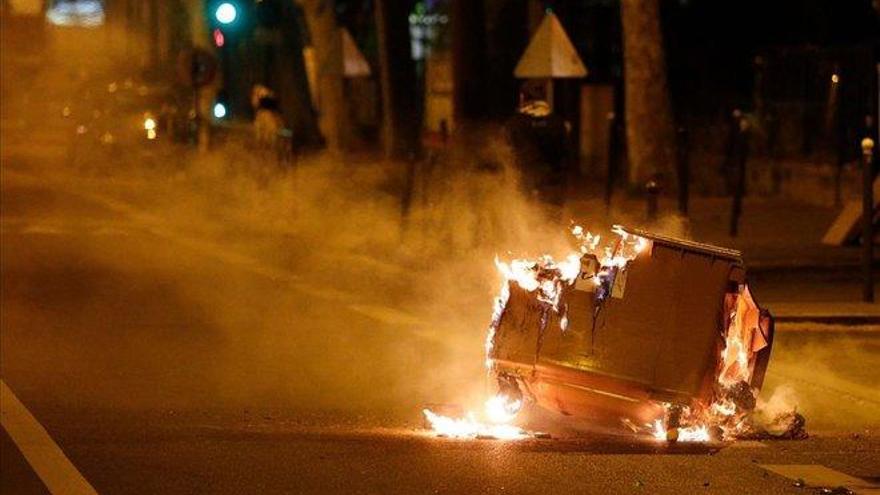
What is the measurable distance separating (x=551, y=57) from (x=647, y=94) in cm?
492

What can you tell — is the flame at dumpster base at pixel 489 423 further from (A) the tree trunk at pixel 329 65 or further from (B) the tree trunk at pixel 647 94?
(A) the tree trunk at pixel 329 65

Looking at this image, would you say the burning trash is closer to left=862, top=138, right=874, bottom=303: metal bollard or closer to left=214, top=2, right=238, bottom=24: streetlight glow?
left=862, top=138, right=874, bottom=303: metal bollard

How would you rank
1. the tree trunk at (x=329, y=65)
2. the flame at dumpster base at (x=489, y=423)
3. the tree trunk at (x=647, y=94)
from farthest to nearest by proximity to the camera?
the tree trunk at (x=329, y=65) → the tree trunk at (x=647, y=94) → the flame at dumpster base at (x=489, y=423)

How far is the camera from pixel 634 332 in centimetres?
944

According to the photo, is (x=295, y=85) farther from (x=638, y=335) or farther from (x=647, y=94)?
(x=638, y=335)

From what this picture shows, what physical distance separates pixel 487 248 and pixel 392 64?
15327mm

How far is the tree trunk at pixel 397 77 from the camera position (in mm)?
32938

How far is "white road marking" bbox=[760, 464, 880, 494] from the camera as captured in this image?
8.55 meters

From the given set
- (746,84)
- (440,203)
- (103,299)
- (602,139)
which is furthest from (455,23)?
(103,299)

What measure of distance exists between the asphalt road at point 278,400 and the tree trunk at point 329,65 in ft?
52.7

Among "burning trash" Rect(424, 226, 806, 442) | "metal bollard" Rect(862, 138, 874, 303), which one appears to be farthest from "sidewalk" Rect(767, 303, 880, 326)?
"burning trash" Rect(424, 226, 806, 442)

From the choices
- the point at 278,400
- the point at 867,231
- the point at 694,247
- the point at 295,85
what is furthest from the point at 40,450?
the point at 295,85

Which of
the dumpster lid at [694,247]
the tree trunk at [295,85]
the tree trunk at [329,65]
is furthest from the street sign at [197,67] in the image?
the dumpster lid at [694,247]

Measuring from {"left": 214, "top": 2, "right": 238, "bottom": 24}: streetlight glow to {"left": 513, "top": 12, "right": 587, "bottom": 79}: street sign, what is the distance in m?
9.38
